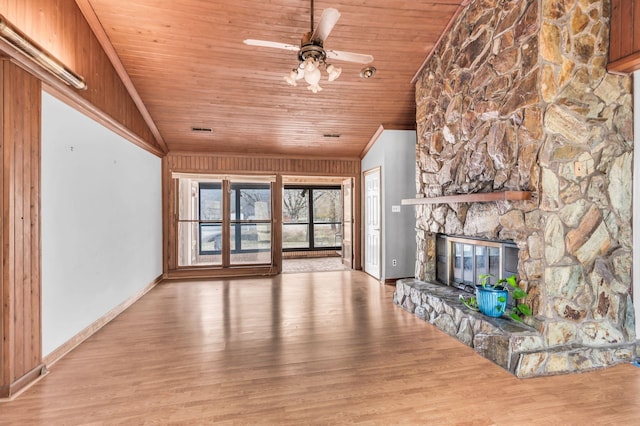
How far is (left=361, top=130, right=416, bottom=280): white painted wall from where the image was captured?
596 cm

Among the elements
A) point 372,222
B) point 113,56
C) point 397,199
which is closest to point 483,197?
point 397,199

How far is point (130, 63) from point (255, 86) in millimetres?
1628

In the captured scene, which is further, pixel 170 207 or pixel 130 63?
pixel 170 207

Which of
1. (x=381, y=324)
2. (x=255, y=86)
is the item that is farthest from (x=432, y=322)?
(x=255, y=86)

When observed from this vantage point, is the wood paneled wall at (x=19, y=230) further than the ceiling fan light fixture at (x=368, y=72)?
No

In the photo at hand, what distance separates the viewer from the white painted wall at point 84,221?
290 centimetres

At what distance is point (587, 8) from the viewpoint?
291 centimetres

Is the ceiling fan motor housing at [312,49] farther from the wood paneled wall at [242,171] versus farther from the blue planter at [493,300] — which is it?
the wood paneled wall at [242,171]

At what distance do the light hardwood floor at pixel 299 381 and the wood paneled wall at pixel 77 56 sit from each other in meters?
2.54

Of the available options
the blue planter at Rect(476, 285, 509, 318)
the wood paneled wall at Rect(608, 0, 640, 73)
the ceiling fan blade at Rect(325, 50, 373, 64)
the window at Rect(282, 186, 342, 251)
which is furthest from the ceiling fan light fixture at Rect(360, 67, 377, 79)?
the window at Rect(282, 186, 342, 251)

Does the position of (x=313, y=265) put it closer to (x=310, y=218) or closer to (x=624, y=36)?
(x=310, y=218)

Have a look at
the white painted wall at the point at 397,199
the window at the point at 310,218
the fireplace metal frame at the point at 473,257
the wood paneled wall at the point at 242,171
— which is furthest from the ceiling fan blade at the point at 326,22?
the window at the point at 310,218

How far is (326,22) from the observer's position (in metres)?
2.43

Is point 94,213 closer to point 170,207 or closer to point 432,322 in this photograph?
point 170,207
